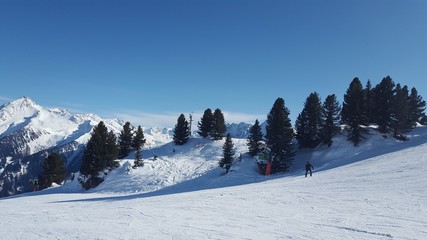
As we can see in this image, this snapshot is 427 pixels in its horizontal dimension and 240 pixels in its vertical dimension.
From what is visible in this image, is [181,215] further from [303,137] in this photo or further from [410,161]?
[303,137]

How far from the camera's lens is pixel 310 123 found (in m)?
50.9

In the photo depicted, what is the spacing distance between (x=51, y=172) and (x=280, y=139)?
4230 cm

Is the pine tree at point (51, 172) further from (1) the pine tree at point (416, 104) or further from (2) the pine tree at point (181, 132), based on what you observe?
(1) the pine tree at point (416, 104)

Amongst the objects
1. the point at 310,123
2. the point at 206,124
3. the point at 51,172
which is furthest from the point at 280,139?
the point at 51,172

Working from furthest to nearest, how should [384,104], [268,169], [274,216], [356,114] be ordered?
[384,104], [356,114], [268,169], [274,216]

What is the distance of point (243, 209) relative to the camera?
1508cm

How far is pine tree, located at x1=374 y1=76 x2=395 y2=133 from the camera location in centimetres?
5141

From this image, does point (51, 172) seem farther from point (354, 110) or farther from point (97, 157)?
point (354, 110)

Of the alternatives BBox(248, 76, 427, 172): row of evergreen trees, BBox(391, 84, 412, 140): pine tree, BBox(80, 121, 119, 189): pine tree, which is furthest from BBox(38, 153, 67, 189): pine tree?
BBox(391, 84, 412, 140): pine tree

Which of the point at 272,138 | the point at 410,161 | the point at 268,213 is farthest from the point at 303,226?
the point at 272,138

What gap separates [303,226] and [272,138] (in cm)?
3549

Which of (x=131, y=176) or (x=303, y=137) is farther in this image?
(x=303, y=137)

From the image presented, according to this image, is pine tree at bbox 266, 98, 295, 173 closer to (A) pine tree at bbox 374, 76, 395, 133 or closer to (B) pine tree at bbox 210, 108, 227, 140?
(A) pine tree at bbox 374, 76, 395, 133

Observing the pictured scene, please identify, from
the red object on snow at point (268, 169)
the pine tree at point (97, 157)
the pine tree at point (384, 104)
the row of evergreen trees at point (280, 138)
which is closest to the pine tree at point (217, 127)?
the row of evergreen trees at point (280, 138)
